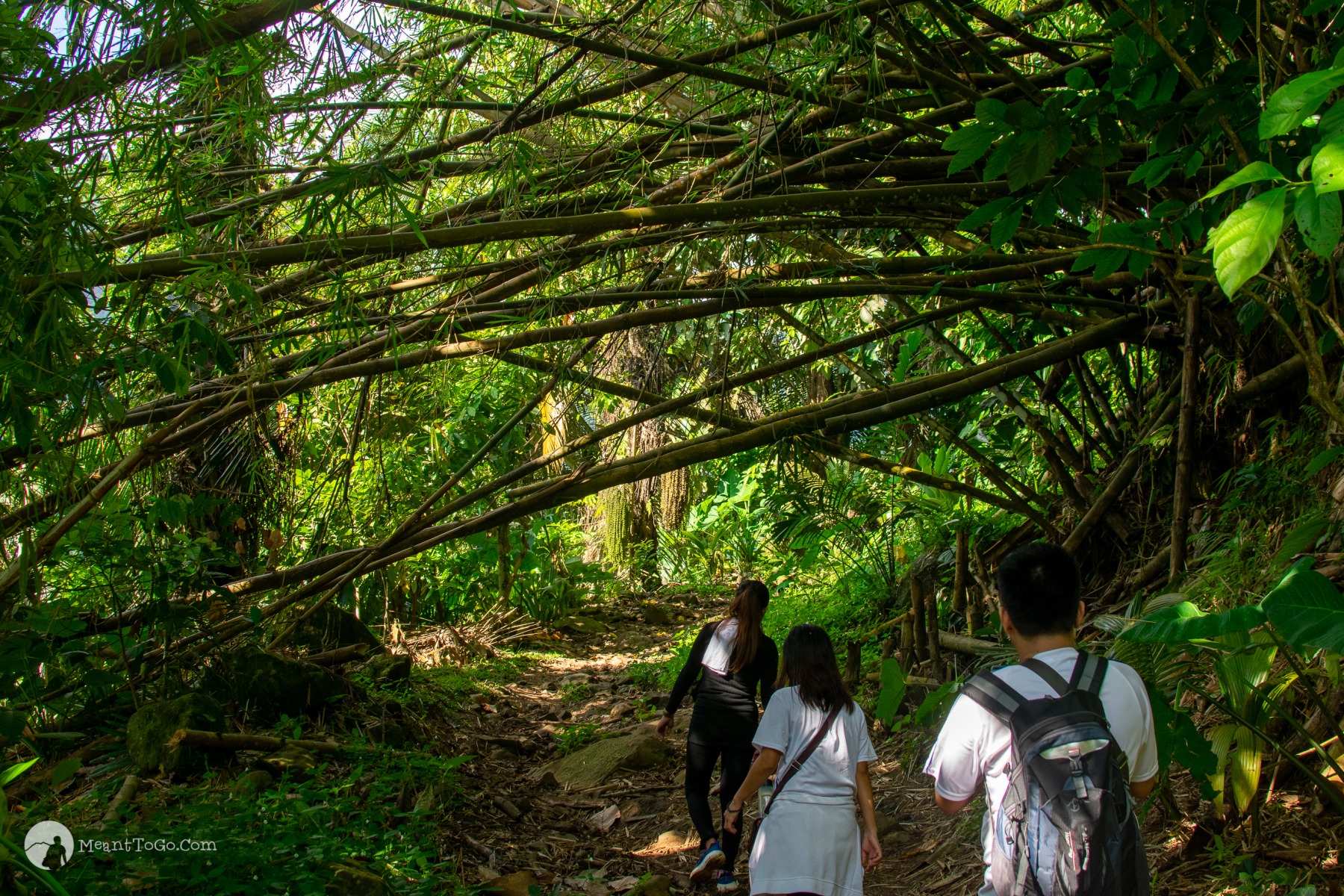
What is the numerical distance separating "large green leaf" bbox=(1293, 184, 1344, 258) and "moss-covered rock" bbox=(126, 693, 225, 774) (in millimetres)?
3950

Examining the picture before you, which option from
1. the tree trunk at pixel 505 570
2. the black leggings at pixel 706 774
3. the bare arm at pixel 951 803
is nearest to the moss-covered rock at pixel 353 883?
the black leggings at pixel 706 774

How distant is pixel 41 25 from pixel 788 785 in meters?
2.76

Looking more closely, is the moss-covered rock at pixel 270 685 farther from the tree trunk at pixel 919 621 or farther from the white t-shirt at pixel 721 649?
the tree trunk at pixel 919 621

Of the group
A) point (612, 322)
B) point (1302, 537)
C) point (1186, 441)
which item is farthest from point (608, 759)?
point (1302, 537)

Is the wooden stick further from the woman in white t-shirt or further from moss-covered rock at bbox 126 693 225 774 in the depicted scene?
moss-covered rock at bbox 126 693 225 774

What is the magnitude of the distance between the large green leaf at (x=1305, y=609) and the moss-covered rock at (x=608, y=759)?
389 cm

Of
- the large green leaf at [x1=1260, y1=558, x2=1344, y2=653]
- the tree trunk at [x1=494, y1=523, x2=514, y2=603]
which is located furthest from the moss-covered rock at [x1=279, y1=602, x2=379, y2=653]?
the large green leaf at [x1=1260, y1=558, x2=1344, y2=653]

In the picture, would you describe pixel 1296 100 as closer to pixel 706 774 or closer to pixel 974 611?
pixel 706 774

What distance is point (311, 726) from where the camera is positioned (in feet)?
14.4

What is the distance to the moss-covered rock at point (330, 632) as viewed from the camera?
5.52 metres

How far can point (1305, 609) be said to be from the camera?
152 cm

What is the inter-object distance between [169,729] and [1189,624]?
3658 millimetres

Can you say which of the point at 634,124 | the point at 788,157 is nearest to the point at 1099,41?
the point at 788,157

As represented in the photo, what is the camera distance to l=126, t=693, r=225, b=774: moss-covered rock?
3553 millimetres
